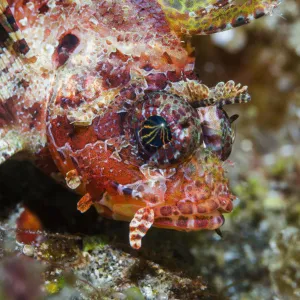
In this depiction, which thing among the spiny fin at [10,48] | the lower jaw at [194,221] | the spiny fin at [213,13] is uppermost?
the spiny fin at [10,48]

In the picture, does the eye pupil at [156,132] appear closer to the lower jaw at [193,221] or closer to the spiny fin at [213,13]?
the lower jaw at [193,221]

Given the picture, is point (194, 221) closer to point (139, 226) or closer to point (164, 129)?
point (139, 226)

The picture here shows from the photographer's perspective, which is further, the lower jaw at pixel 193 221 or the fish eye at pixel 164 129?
the lower jaw at pixel 193 221

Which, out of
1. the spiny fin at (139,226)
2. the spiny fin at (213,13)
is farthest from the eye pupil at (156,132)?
the spiny fin at (213,13)

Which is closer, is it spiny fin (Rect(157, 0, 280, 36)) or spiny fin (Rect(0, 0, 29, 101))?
spiny fin (Rect(157, 0, 280, 36))

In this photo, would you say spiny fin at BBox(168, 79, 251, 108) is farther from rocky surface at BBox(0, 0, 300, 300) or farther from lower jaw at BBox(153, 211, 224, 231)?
lower jaw at BBox(153, 211, 224, 231)

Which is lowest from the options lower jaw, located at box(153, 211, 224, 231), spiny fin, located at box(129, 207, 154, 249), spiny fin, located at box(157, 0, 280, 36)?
lower jaw, located at box(153, 211, 224, 231)

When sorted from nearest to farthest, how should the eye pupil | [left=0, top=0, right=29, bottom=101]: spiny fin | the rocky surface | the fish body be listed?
the eye pupil < the fish body < the rocky surface < [left=0, top=0, right=29, bottom=101]: spiny fin

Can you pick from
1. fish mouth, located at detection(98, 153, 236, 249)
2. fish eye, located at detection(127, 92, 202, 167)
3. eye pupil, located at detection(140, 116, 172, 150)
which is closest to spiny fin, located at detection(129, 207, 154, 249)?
fish mouth, located at detection(98, 153, 236, 249)
